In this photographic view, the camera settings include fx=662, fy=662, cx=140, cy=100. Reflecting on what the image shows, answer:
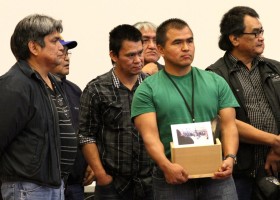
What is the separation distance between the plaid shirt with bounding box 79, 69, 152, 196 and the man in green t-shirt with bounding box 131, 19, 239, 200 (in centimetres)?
43

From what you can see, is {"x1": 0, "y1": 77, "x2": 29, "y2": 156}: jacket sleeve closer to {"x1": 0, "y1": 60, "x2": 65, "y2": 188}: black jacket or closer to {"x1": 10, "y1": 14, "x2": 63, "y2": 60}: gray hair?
{"x1": 0, "y1": 60, "x2": 65, "y2": 188}: black jacket

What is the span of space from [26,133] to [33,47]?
461mm

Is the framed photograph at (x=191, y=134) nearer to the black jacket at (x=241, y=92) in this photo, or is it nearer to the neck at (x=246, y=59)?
the black jacket at (x=241, y=92)

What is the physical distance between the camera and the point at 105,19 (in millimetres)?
5234

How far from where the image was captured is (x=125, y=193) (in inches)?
148

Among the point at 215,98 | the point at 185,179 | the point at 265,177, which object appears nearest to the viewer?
the point at 185,179

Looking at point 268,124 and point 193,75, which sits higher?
point 193,75

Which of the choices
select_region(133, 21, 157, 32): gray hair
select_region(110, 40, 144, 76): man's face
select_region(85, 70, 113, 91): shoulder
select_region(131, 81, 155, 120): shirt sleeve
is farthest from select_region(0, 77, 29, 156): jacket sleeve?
select_region(133, 21, 157, 32): gray hair

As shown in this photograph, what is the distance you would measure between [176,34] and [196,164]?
0.71 metres

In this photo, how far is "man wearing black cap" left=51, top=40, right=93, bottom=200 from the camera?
409 centimetres

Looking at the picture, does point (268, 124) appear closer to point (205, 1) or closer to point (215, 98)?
point (215, 98)

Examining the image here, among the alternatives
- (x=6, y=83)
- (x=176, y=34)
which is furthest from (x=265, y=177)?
(x=6, y=83)

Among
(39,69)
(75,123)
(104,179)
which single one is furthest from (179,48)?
(75,123)

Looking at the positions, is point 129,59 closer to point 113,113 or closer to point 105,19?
point 113,113
